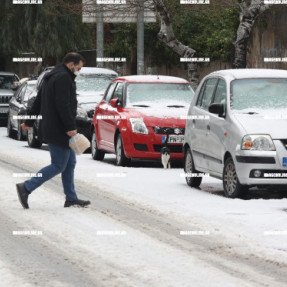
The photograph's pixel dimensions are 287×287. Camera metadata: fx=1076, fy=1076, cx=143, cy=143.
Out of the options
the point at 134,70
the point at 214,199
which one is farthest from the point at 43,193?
the point at 134,70

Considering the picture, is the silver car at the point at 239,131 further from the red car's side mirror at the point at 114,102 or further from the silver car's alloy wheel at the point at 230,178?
the red car's side mirror at the point at 114,102

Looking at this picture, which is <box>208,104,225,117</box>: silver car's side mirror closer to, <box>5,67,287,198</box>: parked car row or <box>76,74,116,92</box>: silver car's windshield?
<box>5,67,287,198</box>: parked car row

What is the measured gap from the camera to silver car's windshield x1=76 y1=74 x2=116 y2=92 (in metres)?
25.2

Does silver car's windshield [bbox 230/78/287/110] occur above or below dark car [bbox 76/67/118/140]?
above

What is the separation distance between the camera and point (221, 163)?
1439 cm

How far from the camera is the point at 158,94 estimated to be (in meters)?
20.3

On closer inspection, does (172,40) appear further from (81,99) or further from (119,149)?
(119,149)

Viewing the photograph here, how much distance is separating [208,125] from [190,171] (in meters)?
1.24

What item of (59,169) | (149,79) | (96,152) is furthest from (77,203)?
(96,152)

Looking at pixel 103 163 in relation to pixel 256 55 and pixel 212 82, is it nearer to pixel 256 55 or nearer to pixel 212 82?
pixel 212 82

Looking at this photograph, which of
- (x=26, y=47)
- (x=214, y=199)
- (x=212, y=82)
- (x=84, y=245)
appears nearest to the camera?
(x=84, y=245)

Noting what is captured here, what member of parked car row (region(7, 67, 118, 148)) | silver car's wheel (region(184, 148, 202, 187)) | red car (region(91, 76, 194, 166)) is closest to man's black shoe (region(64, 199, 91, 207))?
silver car's wheel (region(184, 148, 202, 187))

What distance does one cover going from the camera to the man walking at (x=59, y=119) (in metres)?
12.5

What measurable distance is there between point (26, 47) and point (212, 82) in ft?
104
